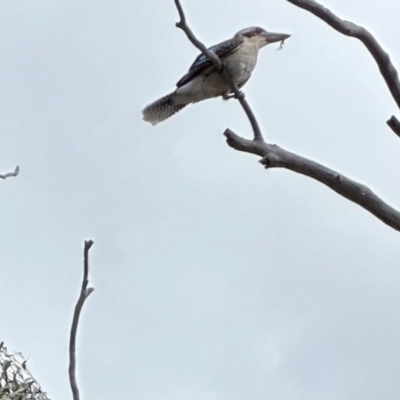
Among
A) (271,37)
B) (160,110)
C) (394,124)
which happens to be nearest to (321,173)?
(394,124)

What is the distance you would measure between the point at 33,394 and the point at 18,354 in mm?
180

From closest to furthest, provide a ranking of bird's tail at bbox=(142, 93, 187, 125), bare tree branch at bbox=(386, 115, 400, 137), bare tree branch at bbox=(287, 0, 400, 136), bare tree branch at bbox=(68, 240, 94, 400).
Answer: bare tree branch at bbox=(68, 240, 94, 400)
bare tree branch at bbox=(386, 115, 400, 137)
bare tree branch at bbox=(287, 0, 400, 136)
bird's tail at bbox=(142, 93, 187, 125)

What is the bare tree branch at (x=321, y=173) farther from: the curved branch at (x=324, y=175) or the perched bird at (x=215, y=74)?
the perched bird at (x=215, y=74)

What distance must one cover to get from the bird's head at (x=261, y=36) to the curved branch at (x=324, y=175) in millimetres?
2466

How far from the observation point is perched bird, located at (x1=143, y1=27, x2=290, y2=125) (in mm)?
4133

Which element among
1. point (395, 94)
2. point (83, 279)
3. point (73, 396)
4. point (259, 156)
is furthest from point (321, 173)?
point (73, 396)

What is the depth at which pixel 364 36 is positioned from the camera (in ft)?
7.44

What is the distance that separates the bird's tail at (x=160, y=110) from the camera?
4492 millimetres

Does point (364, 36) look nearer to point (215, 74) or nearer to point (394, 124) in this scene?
point (394, 124)

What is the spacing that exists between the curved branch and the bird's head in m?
2.47

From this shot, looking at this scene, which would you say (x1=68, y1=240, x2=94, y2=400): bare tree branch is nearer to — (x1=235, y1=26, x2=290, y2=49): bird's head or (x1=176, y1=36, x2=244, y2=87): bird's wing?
(x1=176, y1=36, x2=244, y2=87): bird's wing

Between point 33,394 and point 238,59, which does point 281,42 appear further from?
point 33,394

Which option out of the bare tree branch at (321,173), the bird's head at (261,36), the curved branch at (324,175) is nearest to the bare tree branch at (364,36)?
the bare tree branch at (321,173)

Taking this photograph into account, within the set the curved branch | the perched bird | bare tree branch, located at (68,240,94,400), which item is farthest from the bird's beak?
bare tree branch, located at (68,240,94,400)
